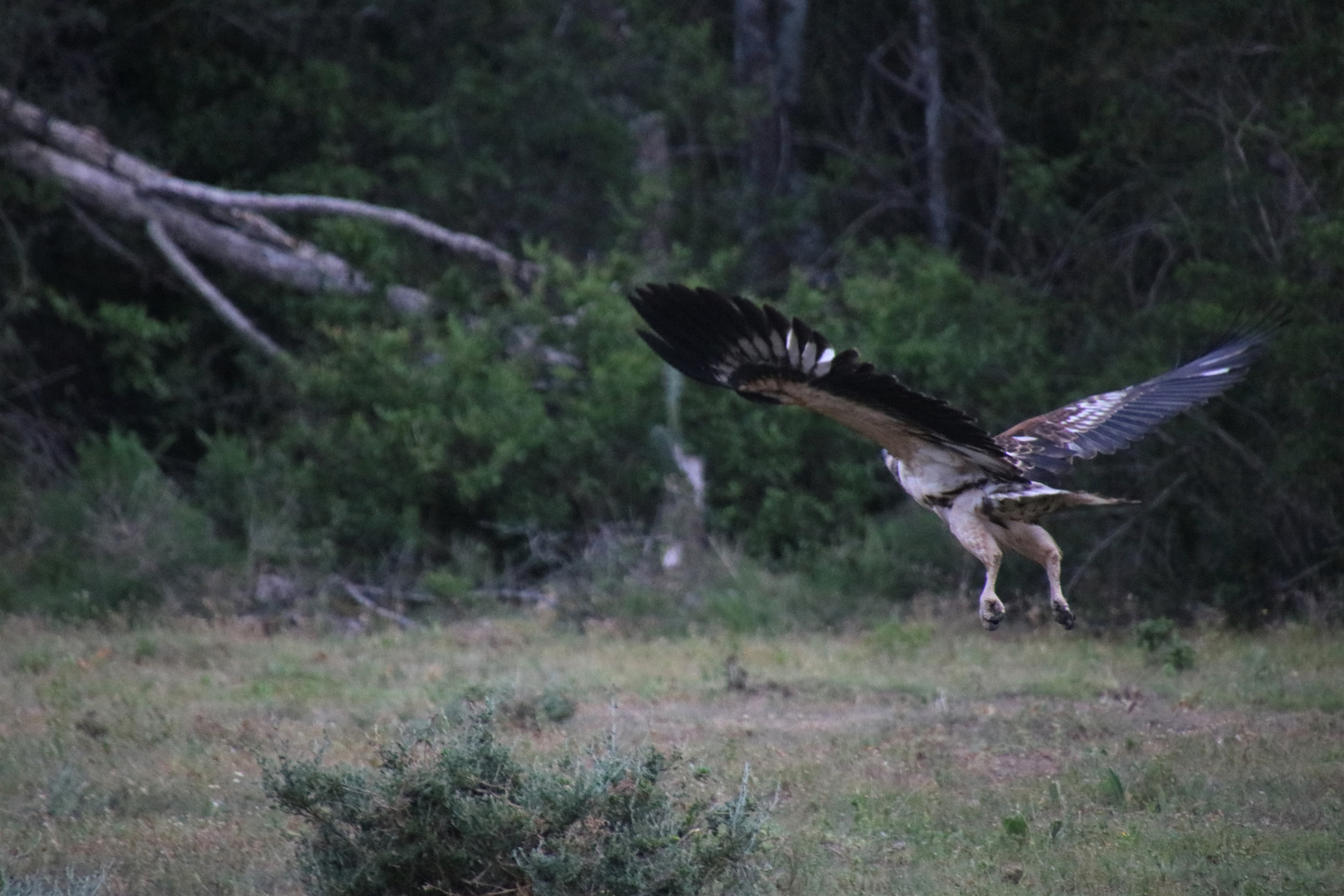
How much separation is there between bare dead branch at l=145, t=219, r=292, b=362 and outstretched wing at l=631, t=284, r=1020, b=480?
9.28 meters

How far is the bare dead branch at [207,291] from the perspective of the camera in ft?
47.2

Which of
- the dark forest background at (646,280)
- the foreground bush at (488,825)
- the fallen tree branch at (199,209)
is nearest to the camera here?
the foreground bush at (488,825)

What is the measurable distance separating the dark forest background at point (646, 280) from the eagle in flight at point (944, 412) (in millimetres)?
2957

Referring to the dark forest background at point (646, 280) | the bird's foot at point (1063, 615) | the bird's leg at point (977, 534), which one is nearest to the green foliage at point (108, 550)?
the dark forest background at point (646, 280)

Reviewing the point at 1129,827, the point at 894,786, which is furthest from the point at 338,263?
the point at 1129,827

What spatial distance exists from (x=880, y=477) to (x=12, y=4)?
30.0 feet

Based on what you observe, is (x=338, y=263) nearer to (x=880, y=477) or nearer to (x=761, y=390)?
(x=880, y=477)

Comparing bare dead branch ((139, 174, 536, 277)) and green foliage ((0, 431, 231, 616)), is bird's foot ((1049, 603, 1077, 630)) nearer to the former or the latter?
green foliage ((0, 431, 231, 616))

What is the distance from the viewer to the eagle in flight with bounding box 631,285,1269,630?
5.76 meters

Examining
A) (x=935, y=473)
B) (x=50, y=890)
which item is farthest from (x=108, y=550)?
(x=935, y=473)

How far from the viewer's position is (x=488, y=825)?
16.4 feet

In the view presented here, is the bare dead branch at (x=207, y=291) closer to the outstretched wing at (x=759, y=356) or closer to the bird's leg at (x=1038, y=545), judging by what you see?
the bird's leg at (x=1038, y=545)

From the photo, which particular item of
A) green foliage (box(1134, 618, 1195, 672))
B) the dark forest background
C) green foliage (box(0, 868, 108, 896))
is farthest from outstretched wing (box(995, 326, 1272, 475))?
green foliage (box(0, 868, 108, 896))

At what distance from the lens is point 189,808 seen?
22.1 feet
